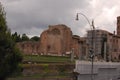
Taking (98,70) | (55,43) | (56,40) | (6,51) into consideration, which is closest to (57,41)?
(56,40)

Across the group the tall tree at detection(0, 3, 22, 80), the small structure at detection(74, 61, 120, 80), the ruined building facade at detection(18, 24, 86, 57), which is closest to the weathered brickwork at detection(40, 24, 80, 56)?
the ruined building facade at detection(18, 24, 86, 57)

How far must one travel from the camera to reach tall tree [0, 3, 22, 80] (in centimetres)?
2448

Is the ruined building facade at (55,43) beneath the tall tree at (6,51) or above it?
above

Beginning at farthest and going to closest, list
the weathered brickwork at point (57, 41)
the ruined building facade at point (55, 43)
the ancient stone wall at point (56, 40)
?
1. the ancient stone wall at point (56, 40)
2. the weathered brickwork at point (57, 41)
3. the ruined building facade at point (55, 43)

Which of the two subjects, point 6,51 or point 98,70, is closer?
point 6,51

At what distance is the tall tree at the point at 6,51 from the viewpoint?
24.5 meters

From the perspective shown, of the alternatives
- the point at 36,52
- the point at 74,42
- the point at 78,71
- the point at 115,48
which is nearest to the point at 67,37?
the point at 74,42

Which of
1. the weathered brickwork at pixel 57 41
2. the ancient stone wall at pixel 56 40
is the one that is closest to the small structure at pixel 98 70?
the weathered brickwork at pixel 57 41

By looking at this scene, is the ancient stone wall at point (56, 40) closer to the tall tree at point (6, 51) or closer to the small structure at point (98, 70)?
the small structure at point (98, 70)

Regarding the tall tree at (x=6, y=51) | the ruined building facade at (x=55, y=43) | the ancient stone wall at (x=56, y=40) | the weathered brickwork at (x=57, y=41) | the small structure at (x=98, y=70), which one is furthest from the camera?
the ancient stone wall at (x=56, y=40)

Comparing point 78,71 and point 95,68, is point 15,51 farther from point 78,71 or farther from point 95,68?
point 95,68

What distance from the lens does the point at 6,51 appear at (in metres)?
24.7

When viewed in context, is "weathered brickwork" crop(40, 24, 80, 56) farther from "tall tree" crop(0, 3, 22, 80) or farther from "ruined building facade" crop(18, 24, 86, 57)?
"tall tree" crop(0, 3, 22, 80)

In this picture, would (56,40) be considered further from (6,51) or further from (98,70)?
(6,51)
